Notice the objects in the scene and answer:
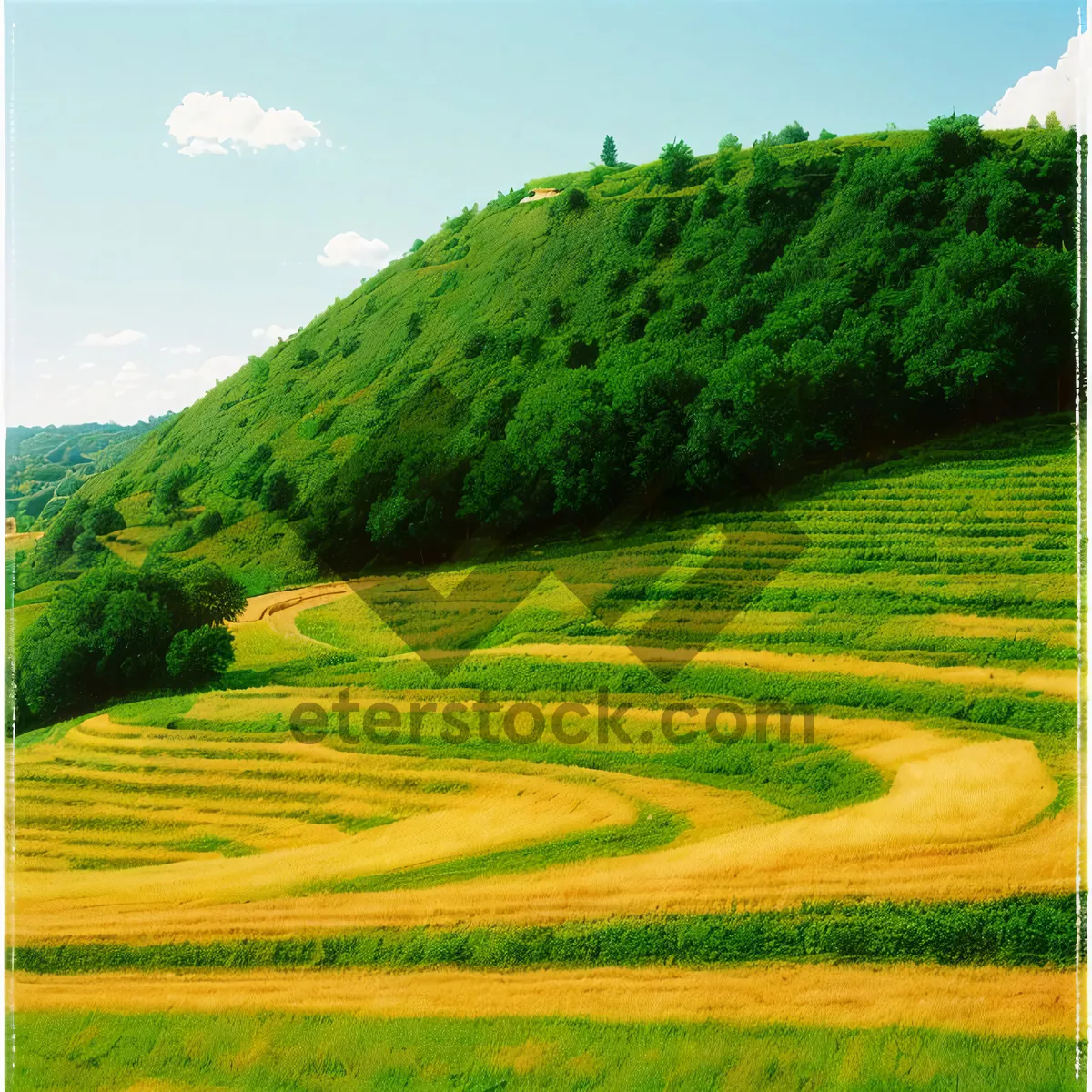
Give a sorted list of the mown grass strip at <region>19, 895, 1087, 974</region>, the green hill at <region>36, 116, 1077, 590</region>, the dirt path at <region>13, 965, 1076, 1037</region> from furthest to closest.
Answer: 1. the green hill at <region>36, 116, 1077, 590</region>
2. the mown grass strip at <region>19, 895, 1087, 974</region>
3. the dirt path at <region>13, 965, 1076, 1037</region>

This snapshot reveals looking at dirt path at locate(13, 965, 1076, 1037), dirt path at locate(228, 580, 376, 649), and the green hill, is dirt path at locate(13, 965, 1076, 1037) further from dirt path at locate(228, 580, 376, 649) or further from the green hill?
the green hill

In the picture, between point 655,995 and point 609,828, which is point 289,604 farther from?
point 655,995

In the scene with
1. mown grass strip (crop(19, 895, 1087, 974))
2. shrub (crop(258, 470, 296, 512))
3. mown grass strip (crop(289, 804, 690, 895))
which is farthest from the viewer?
shrub (crop(258, 470, 296, 512))

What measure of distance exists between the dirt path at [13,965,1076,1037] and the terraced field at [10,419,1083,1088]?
0.9 inches

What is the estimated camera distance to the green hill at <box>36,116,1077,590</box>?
899cm

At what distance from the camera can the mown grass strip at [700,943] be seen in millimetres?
6387

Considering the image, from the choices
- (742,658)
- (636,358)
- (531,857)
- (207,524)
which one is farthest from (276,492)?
(742,658)

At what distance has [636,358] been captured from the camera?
10.0 metres

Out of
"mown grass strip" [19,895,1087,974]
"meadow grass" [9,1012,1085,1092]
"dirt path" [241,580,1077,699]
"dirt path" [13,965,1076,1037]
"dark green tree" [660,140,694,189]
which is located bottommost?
"meadow grass" [9,1012,1085,1092]

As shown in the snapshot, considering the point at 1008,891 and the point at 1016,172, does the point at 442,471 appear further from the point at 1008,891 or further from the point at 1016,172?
the point at 1016,172

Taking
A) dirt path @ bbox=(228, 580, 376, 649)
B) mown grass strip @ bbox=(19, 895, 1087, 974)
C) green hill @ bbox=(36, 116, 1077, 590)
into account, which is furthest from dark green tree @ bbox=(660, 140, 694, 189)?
mown grass strip @ bbox=(19, 895, 1087, 974)

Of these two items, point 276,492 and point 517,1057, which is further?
point 276,492

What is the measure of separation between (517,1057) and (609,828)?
72.2 inches

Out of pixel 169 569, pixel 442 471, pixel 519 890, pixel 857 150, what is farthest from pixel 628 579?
pixel 857 150
